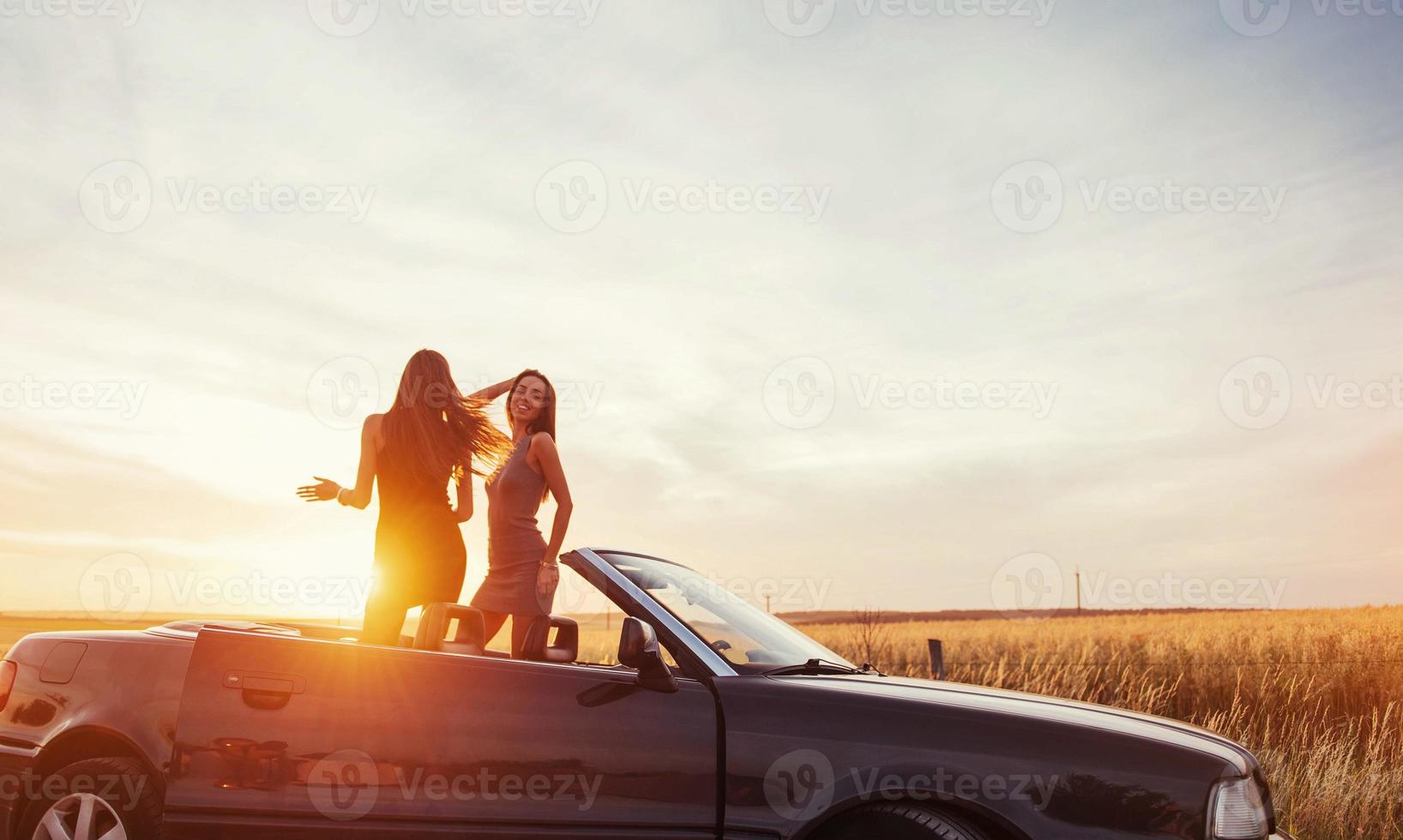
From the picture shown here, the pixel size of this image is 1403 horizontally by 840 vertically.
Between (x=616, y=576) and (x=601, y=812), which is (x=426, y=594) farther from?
(x=601, y=812)

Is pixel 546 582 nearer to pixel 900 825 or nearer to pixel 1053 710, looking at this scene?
pixel 900 825

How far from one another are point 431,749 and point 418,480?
1.76 metres

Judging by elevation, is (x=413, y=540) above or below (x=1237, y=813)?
above

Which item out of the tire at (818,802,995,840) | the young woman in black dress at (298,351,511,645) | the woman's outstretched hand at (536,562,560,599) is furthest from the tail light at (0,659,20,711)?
the tire at (818,802,995,840)

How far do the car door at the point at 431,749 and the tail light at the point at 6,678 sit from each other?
112 centimetres

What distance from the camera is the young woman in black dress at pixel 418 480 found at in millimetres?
4500

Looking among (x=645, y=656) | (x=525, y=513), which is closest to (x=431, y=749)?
(x=645, y=656)

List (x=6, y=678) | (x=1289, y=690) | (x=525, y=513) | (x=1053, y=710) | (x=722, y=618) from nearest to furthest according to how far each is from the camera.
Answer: (x=1053, y=710) < (x=722, y=618) < (x=6, y=678) < (x=525, y=513) < (x=1289, y=690)

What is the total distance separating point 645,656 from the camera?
303 cm

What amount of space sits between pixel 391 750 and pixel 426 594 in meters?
1.31

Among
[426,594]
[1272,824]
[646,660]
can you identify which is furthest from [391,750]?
[1272,824]

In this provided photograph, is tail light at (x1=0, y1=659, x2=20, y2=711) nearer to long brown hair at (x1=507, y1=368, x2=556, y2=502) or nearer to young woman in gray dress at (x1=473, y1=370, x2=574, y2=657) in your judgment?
young woman in gray dress at (x1=473, y1=370, x2=574, y2=657)

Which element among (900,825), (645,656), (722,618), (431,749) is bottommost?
(900,825)

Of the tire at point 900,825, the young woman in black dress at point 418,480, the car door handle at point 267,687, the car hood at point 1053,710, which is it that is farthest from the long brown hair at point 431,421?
the tire at point 900,825
